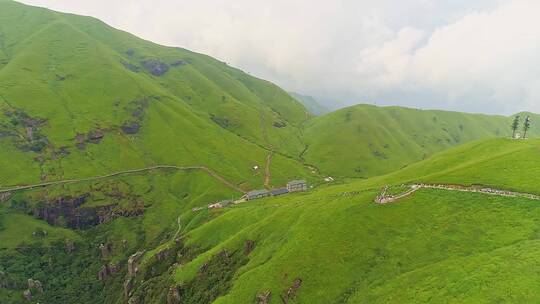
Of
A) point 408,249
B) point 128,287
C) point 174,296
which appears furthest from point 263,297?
point 128,287

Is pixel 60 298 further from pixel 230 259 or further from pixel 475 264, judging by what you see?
pixel 475 264

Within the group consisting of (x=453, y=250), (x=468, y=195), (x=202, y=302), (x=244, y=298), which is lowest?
(x=202, y=302)

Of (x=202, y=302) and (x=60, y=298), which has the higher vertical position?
(x=202, y=302)

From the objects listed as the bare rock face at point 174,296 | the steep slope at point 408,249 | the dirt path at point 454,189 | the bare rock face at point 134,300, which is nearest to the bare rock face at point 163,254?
the bare rock face at point 134,300

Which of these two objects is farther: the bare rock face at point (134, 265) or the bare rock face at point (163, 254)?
the bare rock face at point (134, 265)

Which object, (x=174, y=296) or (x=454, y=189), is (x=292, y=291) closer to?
(x=454, y=189)

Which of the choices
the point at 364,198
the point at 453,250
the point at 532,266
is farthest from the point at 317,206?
the point at 532,266

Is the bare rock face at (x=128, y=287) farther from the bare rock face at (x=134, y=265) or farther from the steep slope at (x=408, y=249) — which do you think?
the steep slope at (x=408, y=249)
